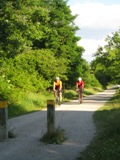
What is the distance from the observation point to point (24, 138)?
10.4 metres

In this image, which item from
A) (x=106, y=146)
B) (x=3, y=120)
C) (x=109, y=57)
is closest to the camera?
(x=106, y=146)

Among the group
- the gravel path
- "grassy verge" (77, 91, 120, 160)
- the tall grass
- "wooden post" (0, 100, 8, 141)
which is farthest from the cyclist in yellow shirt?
"wooden post" (0, 100, 8, 141)

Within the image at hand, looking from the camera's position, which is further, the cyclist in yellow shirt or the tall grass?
the cyclist in yellow shirt

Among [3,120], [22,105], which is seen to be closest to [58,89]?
[22,105]

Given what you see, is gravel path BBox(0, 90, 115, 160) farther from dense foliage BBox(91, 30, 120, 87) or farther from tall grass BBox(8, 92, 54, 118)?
dense foliage BBox(91, 30, 120, 87)

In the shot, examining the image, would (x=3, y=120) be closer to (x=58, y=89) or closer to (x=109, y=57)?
(x=58, y=89)

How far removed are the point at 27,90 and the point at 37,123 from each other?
51.5 feet

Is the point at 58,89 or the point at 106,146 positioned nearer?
the point at 106,146

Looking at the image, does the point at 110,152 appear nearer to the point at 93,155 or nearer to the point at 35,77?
the point at 93,155

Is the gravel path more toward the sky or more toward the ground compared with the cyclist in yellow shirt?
more toward the ground

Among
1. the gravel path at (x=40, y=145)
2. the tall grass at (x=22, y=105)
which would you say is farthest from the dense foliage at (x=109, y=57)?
the gravel path at (x=40, y=145)

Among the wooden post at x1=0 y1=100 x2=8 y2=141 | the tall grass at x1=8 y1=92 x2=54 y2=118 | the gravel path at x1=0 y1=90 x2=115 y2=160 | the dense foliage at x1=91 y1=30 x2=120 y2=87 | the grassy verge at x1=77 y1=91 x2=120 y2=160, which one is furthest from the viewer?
the dense foliage at x1=91 y1=30 x2=120 y2=87

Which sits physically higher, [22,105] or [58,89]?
[58,89]

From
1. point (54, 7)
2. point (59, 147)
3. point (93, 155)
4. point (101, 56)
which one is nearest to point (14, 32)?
point (59, 147)
